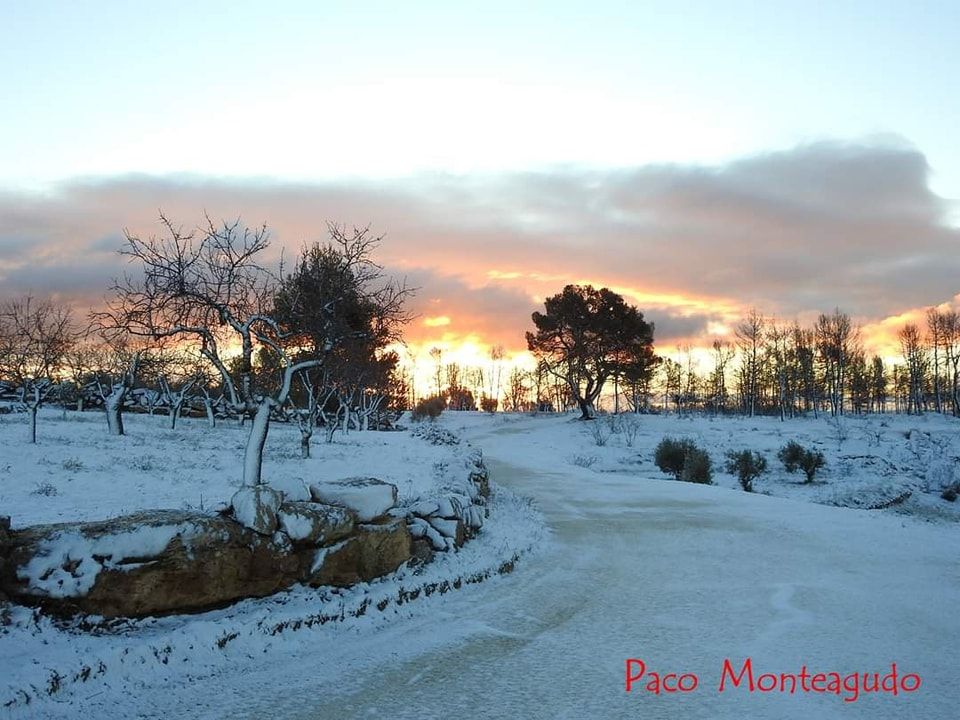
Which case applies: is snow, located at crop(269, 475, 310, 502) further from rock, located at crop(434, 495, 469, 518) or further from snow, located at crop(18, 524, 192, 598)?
rock, located at crop(434, 495, 469, 518)

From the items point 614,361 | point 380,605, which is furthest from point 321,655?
point 614,361

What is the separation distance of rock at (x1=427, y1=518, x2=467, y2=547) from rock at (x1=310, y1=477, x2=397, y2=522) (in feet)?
3.25

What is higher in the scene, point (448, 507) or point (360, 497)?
point (360, 497)

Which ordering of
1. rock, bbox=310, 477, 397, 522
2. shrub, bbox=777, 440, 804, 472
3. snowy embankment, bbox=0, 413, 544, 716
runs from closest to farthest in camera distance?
snowy embankment, bbox=0, 413, 544, 716 < rock, bbox=310, 477, 397, 522 < shrub, bbox=777, 440, 804, 472

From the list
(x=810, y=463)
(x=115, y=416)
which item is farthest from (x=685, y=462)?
(x=115, y=416)

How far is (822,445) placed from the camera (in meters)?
34.1

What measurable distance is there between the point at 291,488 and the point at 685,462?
20998mm

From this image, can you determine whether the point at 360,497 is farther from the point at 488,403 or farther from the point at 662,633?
the point at 488,403

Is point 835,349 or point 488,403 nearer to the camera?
point 835,349

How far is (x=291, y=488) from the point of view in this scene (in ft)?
26.2

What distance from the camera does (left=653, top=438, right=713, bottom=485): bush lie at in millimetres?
24966

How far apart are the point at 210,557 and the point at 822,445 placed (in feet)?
112

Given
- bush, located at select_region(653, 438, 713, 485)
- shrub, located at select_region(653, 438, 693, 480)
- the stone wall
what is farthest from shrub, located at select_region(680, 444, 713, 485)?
the stone wall

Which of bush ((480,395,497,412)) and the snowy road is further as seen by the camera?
bush ((480,395,497,412))
